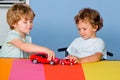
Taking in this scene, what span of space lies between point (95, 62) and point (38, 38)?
194 cm

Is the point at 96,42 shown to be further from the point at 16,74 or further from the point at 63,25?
the point at 63,25

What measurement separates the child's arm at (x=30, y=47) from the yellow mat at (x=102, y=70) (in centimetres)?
18

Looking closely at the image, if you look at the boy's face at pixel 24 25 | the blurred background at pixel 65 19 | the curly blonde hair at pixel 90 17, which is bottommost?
the blurred background at pixel 65 19

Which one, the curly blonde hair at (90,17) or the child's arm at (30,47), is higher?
the curly blonde hair at (90,17)

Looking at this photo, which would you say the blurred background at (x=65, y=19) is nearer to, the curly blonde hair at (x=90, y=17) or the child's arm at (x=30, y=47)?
the curly blonde hair at (x=90, y=17)

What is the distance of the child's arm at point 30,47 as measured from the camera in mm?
1541

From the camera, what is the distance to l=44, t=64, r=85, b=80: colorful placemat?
135 centimetres

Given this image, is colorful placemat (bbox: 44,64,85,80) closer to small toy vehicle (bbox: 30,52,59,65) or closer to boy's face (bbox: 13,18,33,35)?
small toy vehicle (bbox: 30,52,59,65)

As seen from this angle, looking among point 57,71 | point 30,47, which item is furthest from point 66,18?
point 57,71

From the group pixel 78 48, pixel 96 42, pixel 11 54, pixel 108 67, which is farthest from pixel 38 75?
pixel 78 48

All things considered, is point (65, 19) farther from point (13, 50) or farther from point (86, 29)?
point (13, 50)

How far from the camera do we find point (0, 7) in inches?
137

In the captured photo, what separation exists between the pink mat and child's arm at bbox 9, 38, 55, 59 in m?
0.09

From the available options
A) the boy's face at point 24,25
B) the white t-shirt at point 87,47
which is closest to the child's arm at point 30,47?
the boy's face at point 24,25
